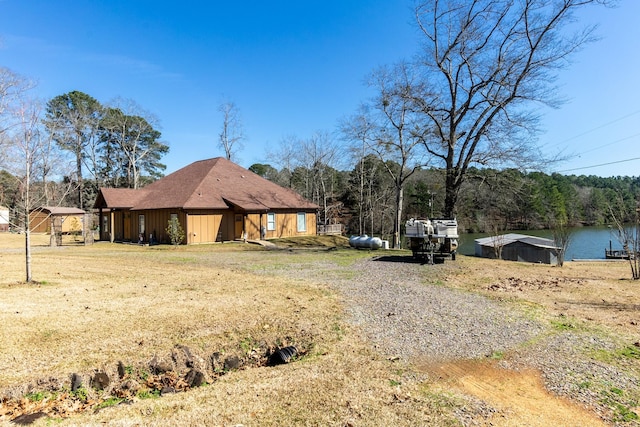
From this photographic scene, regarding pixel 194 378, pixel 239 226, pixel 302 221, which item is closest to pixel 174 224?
pixel 239 226

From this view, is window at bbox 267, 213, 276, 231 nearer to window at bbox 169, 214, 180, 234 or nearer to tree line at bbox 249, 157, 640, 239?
window at bbox 169, 214, 180, 234

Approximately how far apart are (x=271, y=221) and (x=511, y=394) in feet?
76.1

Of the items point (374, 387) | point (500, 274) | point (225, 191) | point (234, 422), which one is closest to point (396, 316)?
point (374, 387)

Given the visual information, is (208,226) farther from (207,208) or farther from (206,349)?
(206,349)

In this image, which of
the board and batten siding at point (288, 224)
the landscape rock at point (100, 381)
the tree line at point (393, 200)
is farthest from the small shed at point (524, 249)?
the landscape rock at point (100, 381)

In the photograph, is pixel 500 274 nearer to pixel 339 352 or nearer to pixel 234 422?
pixel 339 352

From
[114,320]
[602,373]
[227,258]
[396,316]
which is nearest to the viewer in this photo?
[602,373]

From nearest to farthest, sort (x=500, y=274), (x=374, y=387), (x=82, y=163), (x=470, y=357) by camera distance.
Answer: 1. (x=374, y=387)
2. (x=470, y=357)
3. (x=500, y=274)
4. (x=82, y=163)

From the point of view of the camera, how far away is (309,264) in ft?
47.9

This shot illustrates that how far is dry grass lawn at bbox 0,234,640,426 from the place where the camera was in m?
3.83

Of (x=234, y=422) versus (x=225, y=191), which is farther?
(x=225, y=191)

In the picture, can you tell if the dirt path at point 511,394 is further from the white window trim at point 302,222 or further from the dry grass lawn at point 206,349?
the white window trim at point 302,222

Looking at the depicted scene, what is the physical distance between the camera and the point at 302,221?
29031 mm

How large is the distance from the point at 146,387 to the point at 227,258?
1187 cm
